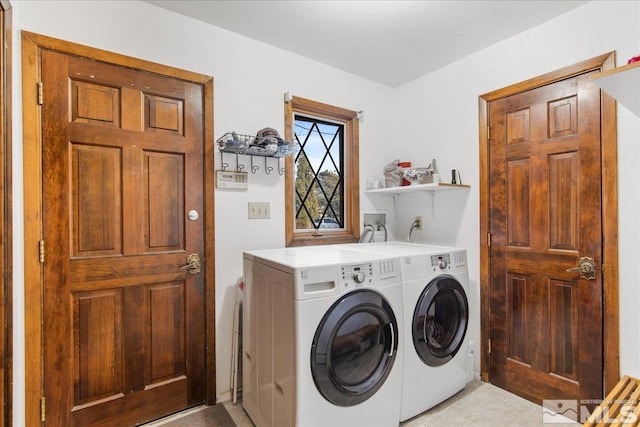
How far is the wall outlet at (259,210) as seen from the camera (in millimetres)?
2229

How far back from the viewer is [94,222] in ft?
5.69

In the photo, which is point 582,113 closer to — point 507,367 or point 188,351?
point 507,367

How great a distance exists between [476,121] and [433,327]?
5.04 feet

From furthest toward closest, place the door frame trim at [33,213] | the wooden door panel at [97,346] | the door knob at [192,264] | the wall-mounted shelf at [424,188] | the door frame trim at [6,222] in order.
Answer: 1. the wall-mounted shelf at [424,188]
2. the door knob at [192,264]
3. the wooden door panel at [97,346]
4. the door frame trim at [33,213]
5. the door frame trim at [6,222]

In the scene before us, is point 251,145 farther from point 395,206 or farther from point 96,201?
point 395,206

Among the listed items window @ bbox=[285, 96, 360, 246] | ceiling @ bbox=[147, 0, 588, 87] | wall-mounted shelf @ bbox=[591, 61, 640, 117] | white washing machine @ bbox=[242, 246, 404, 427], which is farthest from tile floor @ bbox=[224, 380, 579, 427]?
ceiling @ bbox=[147, 0, 588, 87]

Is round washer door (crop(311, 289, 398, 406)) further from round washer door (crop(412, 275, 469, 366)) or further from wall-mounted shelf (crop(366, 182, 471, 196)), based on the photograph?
wall-mounted shelf (crop(366, 182, 471, 196))

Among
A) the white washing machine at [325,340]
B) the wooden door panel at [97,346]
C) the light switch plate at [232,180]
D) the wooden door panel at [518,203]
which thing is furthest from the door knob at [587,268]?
the wooden door panel at [97,346]

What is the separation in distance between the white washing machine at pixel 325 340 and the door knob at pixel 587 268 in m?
1.08

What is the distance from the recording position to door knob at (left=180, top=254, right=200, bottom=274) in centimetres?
198

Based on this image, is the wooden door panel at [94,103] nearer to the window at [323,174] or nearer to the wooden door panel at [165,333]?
the wooden door panel at [165,333]

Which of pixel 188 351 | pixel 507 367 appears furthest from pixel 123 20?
pixel 507 367

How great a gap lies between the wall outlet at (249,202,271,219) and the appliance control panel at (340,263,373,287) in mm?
895

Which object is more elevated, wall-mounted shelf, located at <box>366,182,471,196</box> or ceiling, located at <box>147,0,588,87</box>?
ceiling, located at <box>147,0,588,87</box>
